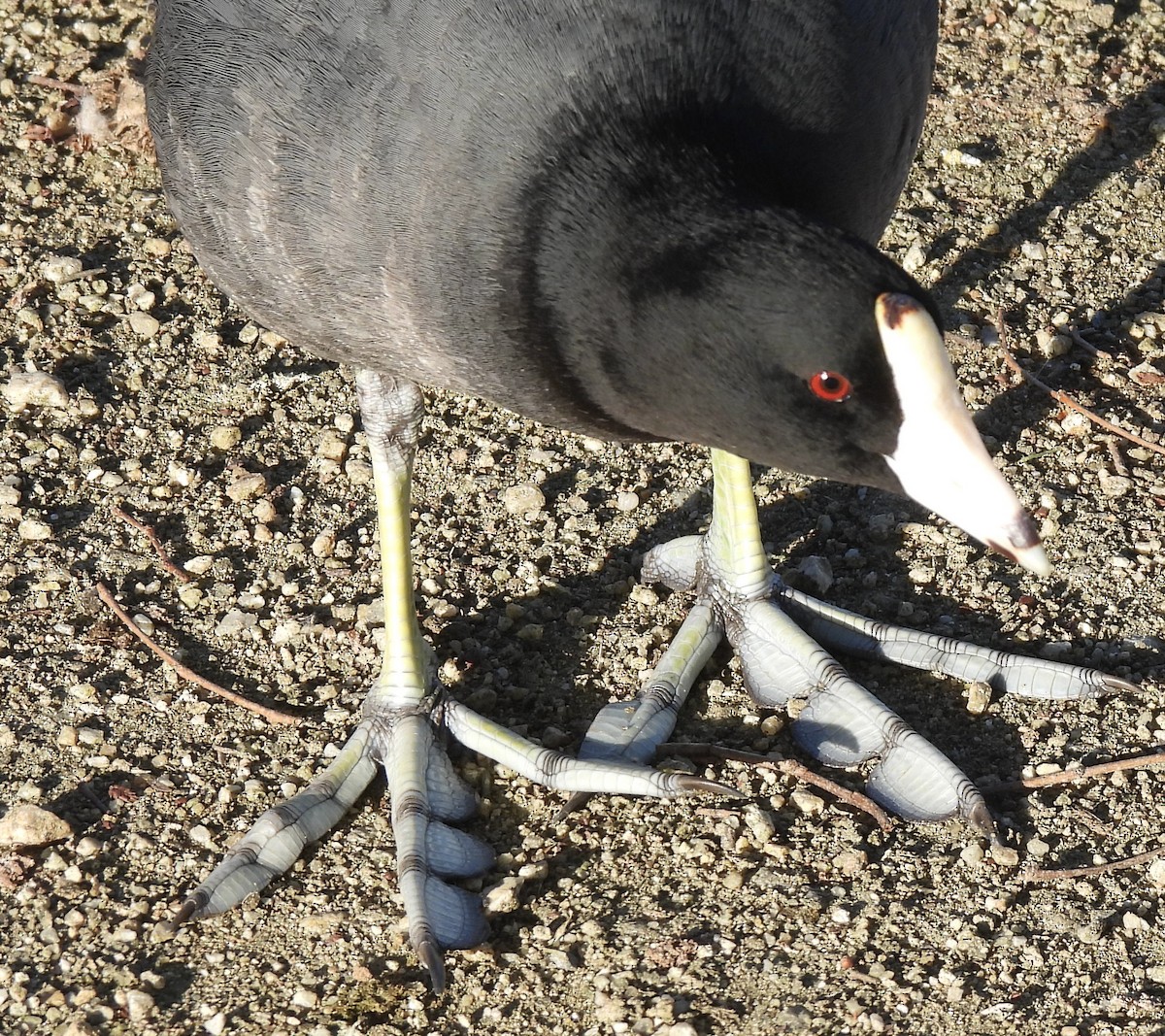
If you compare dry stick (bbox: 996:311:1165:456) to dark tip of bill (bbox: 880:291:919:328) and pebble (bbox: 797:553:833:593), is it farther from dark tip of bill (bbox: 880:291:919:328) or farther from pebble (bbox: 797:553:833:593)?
dark tip of bill (bbox: 880:291:919:328)

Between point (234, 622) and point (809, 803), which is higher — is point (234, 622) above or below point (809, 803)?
above

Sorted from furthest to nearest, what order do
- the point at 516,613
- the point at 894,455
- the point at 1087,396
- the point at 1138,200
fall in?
1. the point at 1138,200
2. the point at 1087,396
3. the point at 516,613
4. the point at 894,455

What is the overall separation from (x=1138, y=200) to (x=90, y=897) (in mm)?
3935

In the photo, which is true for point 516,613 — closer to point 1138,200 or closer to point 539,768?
point 539,768

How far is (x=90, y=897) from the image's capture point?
3.37 m

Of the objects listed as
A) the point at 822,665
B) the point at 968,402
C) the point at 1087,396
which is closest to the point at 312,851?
the point at 822,665

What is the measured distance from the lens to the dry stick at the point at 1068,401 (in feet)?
14.1

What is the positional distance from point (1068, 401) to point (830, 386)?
2.07m

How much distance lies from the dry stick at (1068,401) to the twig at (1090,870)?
4.71 feet

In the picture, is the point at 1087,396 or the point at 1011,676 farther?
the point at 1087,396

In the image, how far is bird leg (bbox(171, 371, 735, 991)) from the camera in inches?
129

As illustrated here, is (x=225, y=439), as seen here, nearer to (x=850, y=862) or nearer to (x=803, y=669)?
(x=803, y=669)

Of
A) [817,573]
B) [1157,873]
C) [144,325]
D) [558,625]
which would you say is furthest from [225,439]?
[1157,873]

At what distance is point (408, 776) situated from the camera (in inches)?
141
